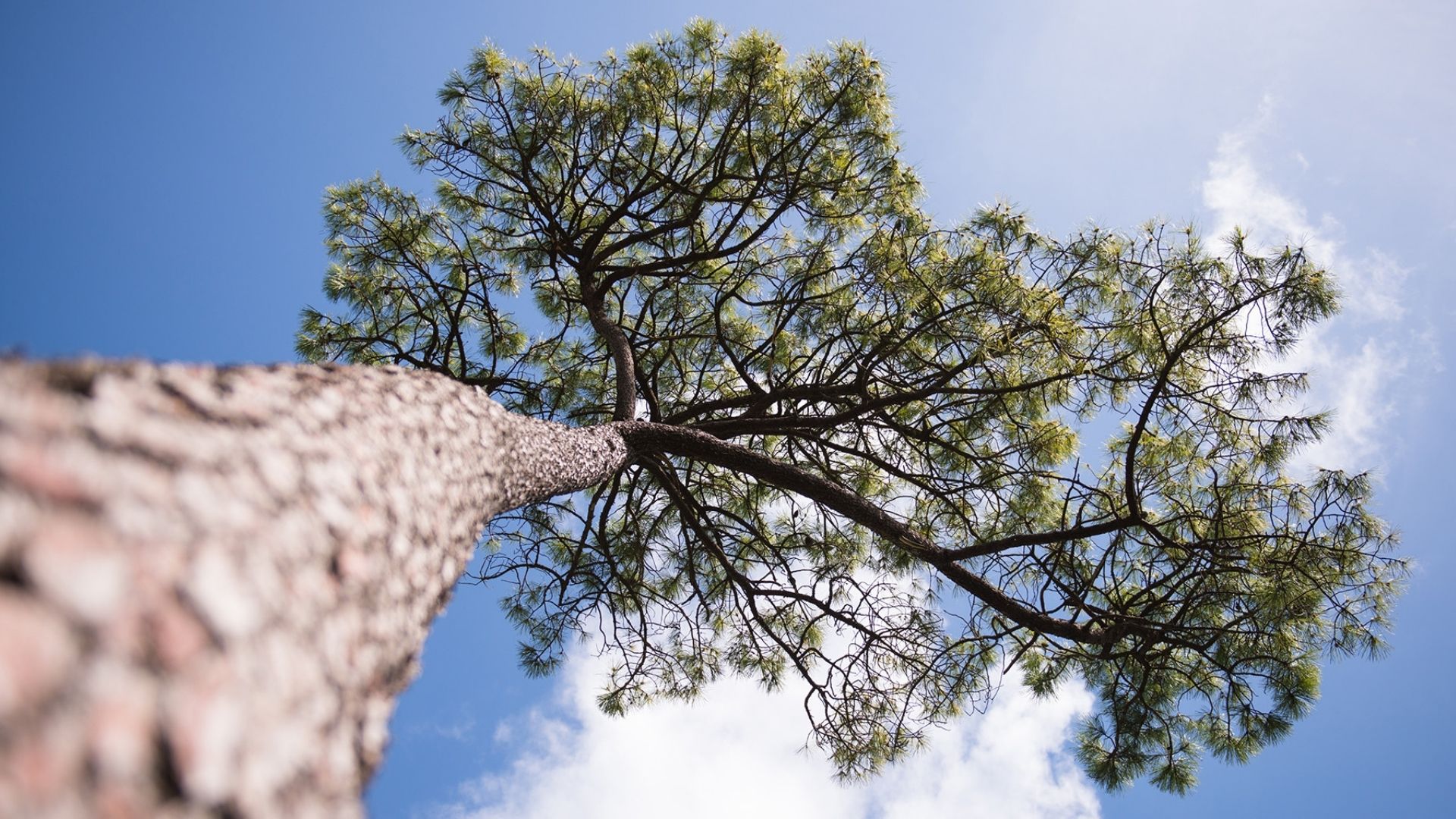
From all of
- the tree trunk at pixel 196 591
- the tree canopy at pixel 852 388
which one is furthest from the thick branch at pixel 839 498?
the tree trunk at pixel 196 591

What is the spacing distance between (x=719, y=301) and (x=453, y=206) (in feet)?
7.25

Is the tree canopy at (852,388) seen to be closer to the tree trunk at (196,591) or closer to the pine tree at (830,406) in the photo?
the pine tree at (830,406)

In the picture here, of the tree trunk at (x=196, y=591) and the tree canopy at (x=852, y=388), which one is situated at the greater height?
the tree canopy at (x=852, y=388)

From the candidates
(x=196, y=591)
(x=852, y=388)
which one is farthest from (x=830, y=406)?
(x=196, y=591)

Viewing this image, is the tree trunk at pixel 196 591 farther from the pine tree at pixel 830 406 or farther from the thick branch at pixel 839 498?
the thick branch at pixel 839 498

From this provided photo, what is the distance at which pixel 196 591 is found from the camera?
67cm

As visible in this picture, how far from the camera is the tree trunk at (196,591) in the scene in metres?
0.51

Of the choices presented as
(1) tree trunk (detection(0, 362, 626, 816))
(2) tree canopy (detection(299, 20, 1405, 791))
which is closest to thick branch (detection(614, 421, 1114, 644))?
(2) tree canopy (detection(299, 20, 1405, 791))

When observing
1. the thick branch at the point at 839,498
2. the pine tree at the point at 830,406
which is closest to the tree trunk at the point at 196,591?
the pine tree at the point at 830,406

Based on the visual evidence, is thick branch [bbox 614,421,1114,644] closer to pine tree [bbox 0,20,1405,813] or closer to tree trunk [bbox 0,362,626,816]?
pine tree [bbox 0,20,1405,813]

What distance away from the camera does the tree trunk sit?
51cm

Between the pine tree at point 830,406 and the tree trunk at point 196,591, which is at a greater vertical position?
the pine tree at point 830,406

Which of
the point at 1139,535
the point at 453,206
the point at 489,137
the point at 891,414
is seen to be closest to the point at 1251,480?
the point at 1139,535

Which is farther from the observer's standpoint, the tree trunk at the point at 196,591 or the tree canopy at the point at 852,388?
the tree canopy at the point at 852,388
